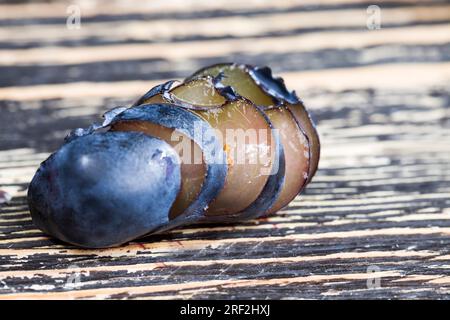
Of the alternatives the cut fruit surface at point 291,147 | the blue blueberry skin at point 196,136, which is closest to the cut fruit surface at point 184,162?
the blue blueberry skin at point 196,136

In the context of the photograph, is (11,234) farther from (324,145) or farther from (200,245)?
(324,145)

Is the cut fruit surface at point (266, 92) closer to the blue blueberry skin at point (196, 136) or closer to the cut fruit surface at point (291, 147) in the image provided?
the cut fruit surface at point (291, 147)

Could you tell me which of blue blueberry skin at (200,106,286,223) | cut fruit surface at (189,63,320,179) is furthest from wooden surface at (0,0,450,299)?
cut fruit surface at (189,63,320,179)

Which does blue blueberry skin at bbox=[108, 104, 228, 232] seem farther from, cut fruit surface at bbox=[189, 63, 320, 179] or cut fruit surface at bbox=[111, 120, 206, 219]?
cut fruit surface at bbox=[189, 63, 320, 179]

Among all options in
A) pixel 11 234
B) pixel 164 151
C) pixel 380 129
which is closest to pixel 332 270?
pixel 164 151

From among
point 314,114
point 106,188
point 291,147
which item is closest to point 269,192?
point 291,147
